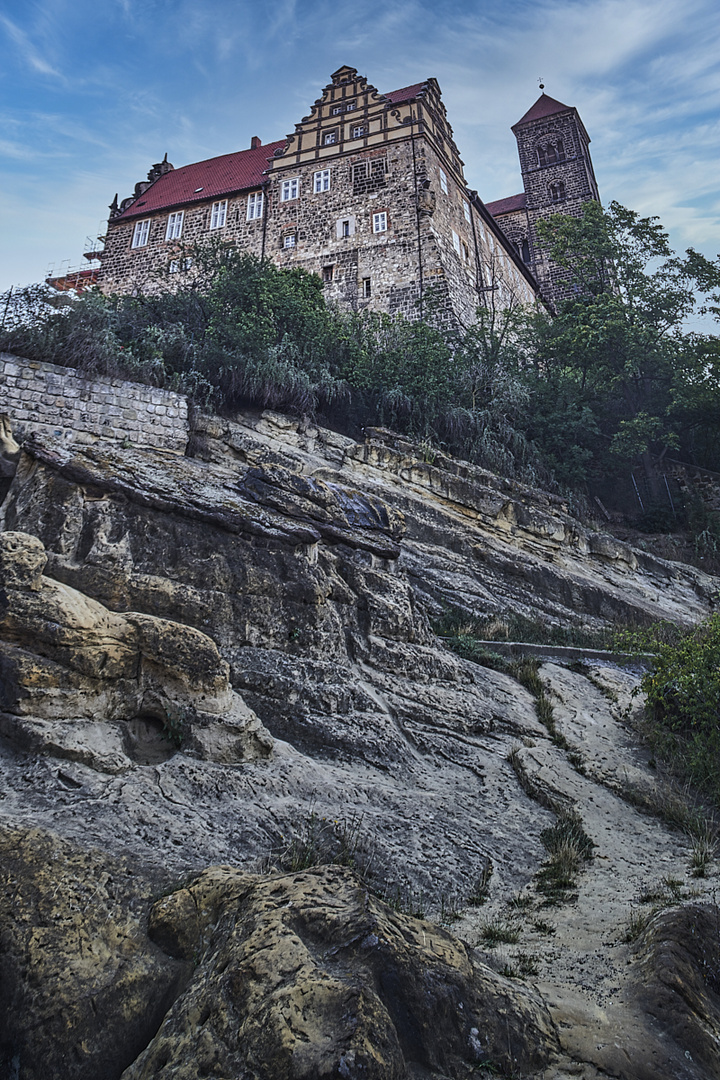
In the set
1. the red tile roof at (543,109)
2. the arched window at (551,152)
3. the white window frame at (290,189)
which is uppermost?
the red tile roof at (543,109)

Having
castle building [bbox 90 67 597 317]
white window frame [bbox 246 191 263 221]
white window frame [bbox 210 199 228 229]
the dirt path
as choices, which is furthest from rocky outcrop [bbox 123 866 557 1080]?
white window frame [bbox 210 199 228 229]

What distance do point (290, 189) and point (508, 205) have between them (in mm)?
20135

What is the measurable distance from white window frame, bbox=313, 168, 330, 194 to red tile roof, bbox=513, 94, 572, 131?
22999 mm

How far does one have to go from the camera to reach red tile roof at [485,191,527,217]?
42.2 meters

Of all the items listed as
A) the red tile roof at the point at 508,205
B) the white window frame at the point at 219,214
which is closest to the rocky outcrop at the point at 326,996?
the white window frame at the point at 219,214

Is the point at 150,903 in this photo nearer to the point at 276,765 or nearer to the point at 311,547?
the point at 276,765

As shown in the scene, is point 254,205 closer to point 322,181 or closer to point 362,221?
point 322,181

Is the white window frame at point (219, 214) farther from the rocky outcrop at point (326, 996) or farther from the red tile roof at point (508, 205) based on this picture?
the rocky outcrop at point (326, 996)

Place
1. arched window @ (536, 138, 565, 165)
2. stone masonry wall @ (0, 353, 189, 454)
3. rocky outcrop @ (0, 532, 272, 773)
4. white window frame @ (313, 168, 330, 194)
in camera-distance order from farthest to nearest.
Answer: arched window @ (536, 138, 565, 165), white window frame @ (313, 168, 330, 194), stone masonry wall @ (0, 353, 189, 454), rocky outcrop @ (0, 532, 272, 773)

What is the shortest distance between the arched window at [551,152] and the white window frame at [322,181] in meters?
20.7

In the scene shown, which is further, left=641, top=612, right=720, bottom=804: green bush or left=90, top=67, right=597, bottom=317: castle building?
left=90, top=67, right=597, bottom=317: castle building

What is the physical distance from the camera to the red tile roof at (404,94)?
1138 inches

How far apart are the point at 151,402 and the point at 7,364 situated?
2461 mm

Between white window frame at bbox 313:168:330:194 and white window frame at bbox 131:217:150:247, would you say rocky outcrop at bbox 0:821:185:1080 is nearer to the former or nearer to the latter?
white window frame at bbox 313:168:330:194
